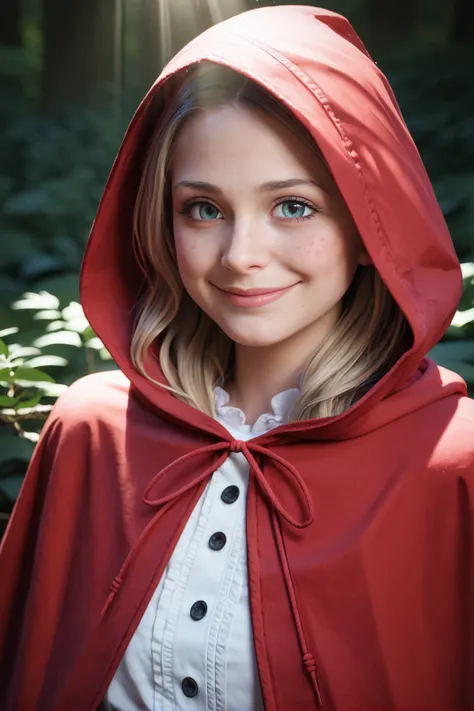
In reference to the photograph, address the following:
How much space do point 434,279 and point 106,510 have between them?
726 millimetres

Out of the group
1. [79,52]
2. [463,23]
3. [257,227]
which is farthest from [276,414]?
[79,52]

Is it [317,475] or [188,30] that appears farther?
[188,30]

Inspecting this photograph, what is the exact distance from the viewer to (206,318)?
1.72 m

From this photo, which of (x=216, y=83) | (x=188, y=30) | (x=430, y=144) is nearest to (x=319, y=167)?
(x=216, y=83)

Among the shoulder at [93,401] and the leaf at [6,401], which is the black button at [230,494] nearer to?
the shoulder at [93,401]

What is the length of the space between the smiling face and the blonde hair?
0.11ft

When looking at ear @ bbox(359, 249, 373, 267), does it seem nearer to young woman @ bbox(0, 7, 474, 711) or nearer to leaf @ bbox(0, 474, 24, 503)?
young woman @ bbox(0, 7, 474, 711)

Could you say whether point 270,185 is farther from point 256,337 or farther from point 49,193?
point 49,193

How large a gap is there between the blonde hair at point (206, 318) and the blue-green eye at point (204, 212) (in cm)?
11

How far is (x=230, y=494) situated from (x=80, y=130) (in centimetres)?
328

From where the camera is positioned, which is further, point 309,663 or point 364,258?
point 364,258

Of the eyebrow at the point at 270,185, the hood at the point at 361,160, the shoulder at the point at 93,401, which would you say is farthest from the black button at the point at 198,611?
the eyebrow at the point at 270,185

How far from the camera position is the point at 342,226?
139 cm

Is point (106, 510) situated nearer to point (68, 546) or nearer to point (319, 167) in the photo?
point (68, 546)
